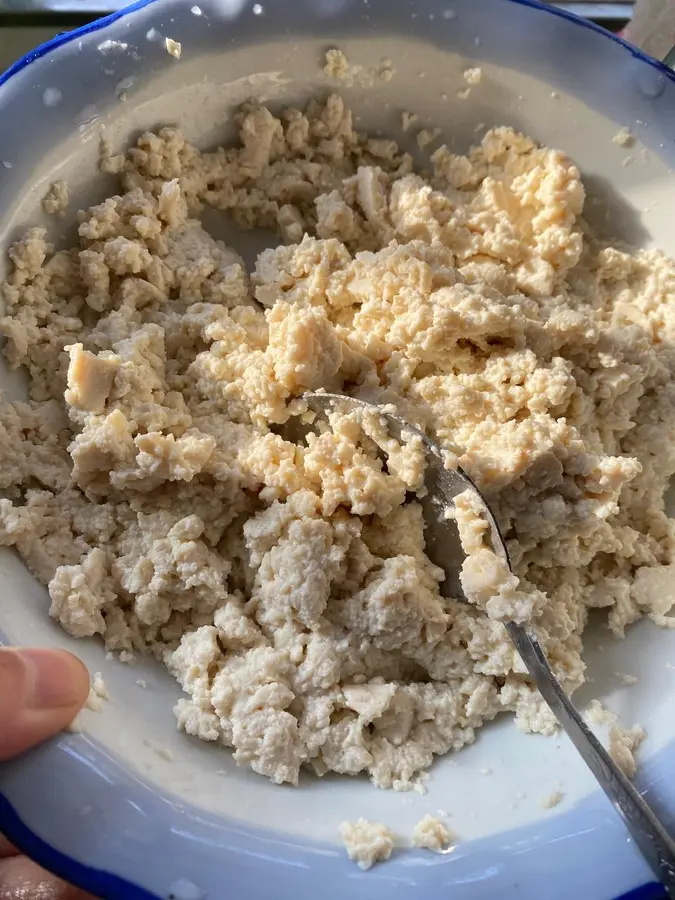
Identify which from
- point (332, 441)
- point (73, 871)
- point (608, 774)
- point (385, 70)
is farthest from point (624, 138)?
point (73, 871)

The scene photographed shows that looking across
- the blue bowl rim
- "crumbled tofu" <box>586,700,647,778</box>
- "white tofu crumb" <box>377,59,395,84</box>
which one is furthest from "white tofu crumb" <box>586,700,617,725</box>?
"white tofu crumb" <box>377,59,395,84</box>

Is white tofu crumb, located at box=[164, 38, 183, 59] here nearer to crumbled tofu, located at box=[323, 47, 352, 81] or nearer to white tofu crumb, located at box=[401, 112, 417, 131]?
crumbled tofu, located at box=[323, 47, 352, 81]

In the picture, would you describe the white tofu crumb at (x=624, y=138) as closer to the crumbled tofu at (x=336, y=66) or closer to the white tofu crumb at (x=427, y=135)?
the white tofu crumb at (x=427, y=135)

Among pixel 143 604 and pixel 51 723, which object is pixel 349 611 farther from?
pixel 51 723

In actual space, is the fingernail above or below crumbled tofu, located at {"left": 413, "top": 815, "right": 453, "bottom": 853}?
below

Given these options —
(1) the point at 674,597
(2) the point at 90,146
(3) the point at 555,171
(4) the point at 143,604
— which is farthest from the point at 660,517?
(2) the point at 90,146

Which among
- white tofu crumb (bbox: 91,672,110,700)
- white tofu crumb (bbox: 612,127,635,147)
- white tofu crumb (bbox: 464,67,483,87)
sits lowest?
white tofu crumb (bbox: 91,672,110,700)

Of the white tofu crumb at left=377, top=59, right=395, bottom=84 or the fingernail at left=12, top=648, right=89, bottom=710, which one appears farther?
the white tofu crumb at left=377, top=59, right=395, bottom=84
